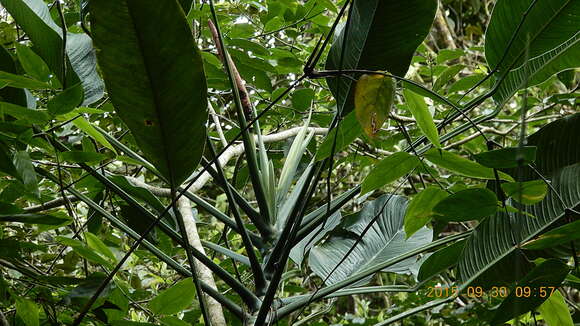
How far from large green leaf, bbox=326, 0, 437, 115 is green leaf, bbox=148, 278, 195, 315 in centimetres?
31

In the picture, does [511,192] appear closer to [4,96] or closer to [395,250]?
[395,250]

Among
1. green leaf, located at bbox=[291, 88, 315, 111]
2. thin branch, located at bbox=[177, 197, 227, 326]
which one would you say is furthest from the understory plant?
green leaf, located at bbox=[291, 88, 315, 111]

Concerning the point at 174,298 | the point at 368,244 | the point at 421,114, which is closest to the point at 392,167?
the point at 421,114

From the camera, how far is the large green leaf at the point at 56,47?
64 centimetres

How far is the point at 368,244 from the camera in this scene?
40.1 inches

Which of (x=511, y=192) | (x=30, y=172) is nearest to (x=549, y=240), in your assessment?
(x=511, y=192)

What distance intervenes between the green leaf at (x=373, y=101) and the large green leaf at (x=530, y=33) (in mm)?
185

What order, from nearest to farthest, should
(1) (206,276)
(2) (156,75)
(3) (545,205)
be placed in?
(2) (156,75) → (3) (545,205) → (1) (206,276)

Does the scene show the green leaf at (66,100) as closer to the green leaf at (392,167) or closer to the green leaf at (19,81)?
the green leaf at (19,81)

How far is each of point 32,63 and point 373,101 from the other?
42cm

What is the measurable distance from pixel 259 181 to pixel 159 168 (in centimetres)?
24

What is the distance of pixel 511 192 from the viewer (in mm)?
575

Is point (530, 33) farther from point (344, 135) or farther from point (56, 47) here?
point (56, 47)

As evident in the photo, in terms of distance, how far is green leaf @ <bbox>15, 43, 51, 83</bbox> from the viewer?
2.14 ft
